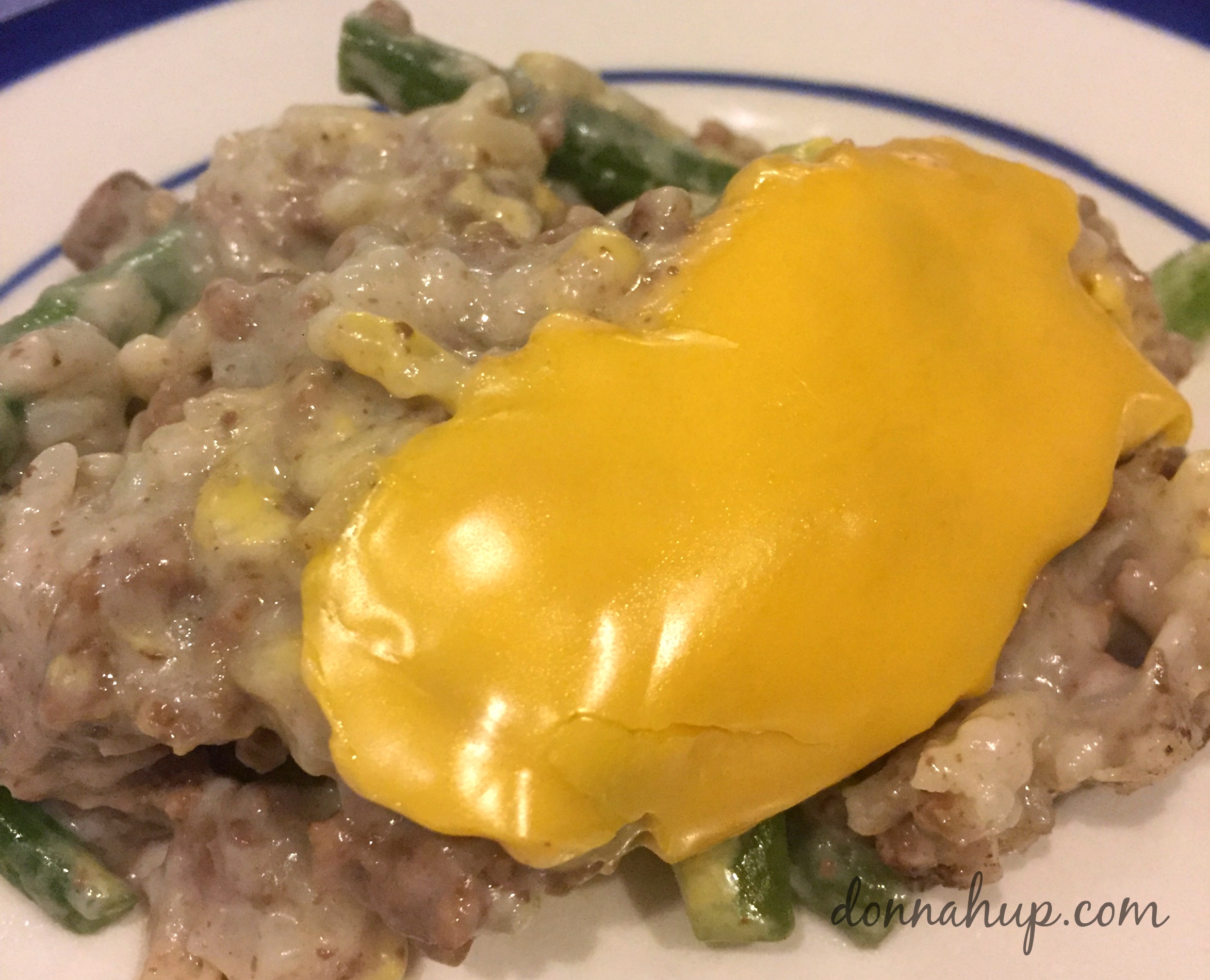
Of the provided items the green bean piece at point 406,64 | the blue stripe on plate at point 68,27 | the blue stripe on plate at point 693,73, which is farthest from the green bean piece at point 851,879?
the blue stripe on plate at point 68,27

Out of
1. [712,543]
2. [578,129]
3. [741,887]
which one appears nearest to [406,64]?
[578,129]

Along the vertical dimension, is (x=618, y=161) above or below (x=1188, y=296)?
above

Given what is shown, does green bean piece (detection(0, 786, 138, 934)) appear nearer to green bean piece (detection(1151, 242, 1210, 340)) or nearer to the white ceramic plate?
the white ceramic plate

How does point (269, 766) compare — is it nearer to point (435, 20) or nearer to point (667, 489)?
point (667, 489)

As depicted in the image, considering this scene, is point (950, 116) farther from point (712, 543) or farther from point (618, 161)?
point (712, 543)

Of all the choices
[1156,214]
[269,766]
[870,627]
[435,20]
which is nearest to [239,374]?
[269,766]

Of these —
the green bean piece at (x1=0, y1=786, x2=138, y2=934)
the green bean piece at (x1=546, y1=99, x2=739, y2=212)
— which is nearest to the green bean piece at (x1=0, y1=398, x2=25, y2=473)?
the green bean piece at (x1=0, y1=786, x2=138, y2=934)
